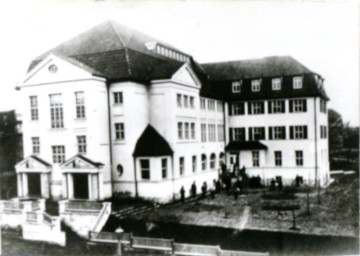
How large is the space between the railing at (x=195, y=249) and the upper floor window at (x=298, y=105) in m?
3.96

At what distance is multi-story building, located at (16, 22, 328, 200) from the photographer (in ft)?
26.4

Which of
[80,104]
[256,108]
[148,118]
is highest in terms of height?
[80,104]

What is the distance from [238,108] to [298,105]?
1.75m

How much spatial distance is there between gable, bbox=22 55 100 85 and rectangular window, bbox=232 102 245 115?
3969 millimetres

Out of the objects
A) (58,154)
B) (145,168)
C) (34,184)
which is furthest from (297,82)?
(34,184)

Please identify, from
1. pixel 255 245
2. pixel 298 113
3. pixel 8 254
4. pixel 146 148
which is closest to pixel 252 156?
pixel 298 113

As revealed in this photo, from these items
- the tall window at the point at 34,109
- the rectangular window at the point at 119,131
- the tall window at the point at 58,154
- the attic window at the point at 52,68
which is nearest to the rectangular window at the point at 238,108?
the rectangular window at the point at 119,131

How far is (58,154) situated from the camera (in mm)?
8477

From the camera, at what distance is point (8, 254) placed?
700cm

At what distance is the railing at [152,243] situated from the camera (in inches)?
274

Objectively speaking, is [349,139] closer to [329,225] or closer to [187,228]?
[329,225]

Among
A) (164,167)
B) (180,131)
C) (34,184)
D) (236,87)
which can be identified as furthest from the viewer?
(236,87)

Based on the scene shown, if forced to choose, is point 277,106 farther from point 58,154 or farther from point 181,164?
point 58,154

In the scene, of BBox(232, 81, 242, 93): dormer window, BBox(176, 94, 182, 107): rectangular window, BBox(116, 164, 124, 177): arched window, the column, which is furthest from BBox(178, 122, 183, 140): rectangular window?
the column
